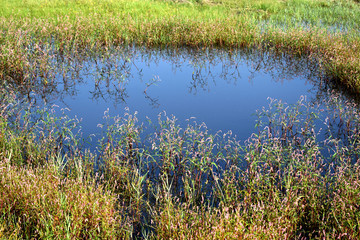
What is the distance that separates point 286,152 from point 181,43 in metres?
6.70

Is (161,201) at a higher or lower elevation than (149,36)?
lower

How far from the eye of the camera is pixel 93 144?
17.7 feet

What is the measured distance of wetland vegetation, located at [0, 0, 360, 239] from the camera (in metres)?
3.42

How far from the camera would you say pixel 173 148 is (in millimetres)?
5062

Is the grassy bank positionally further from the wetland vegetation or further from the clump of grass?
the clump of grass

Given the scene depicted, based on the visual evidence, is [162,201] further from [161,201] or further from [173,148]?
[173,148]

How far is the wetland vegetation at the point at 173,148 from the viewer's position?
3.42 meters

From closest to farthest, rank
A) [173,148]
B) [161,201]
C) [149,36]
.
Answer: [161,201], [173,148], [149,36]

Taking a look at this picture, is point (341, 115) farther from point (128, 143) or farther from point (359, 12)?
point (359, 12)

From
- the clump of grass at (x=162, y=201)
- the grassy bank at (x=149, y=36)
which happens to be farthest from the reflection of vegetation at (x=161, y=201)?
the grassy bank at (x=149, y=36)

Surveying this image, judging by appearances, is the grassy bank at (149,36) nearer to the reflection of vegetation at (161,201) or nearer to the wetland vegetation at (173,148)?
the wetland vegetation at (173,148)

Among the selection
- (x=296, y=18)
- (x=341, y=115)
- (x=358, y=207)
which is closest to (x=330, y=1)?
(x=296, y=18)

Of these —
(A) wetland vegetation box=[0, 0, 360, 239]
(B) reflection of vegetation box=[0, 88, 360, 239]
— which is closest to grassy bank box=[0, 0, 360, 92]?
(A) wetland vegetation box=[0, 0, 360, 239]

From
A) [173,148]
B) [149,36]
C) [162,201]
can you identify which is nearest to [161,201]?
[162,201]
